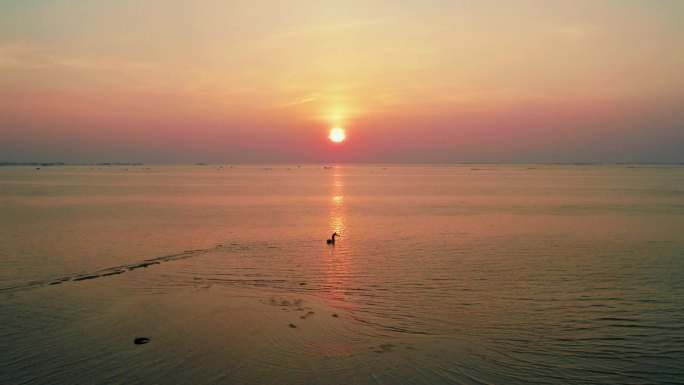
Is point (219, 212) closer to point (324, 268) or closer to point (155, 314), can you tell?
point (324, 268)

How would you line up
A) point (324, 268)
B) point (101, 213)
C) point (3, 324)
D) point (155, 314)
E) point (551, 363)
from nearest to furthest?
point (551, 363), point (3, 324), point (155, 314), point (324, 268), point (101, 213)

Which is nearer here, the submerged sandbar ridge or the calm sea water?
the calm sea water

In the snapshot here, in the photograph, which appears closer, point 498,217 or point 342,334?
point 342,334

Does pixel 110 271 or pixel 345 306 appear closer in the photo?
pixel 345 306

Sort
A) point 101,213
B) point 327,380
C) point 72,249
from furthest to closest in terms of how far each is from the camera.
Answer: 1. point 101,213
2. point 72,249
3. point 327,380

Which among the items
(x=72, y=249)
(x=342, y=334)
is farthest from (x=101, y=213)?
(x=342, y=334)

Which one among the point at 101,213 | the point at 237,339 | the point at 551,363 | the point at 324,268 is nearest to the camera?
the point at 551,363

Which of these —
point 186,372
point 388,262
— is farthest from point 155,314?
point 388,262

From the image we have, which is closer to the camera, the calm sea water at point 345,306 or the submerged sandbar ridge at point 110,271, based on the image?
the calm sea water at point 345,306

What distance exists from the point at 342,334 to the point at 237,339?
2.50 metres

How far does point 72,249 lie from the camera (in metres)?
22.9

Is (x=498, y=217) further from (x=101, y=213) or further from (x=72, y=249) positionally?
(x=101, y=213)

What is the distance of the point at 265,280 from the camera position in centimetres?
1728

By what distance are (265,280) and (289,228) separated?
13618 millimetres
